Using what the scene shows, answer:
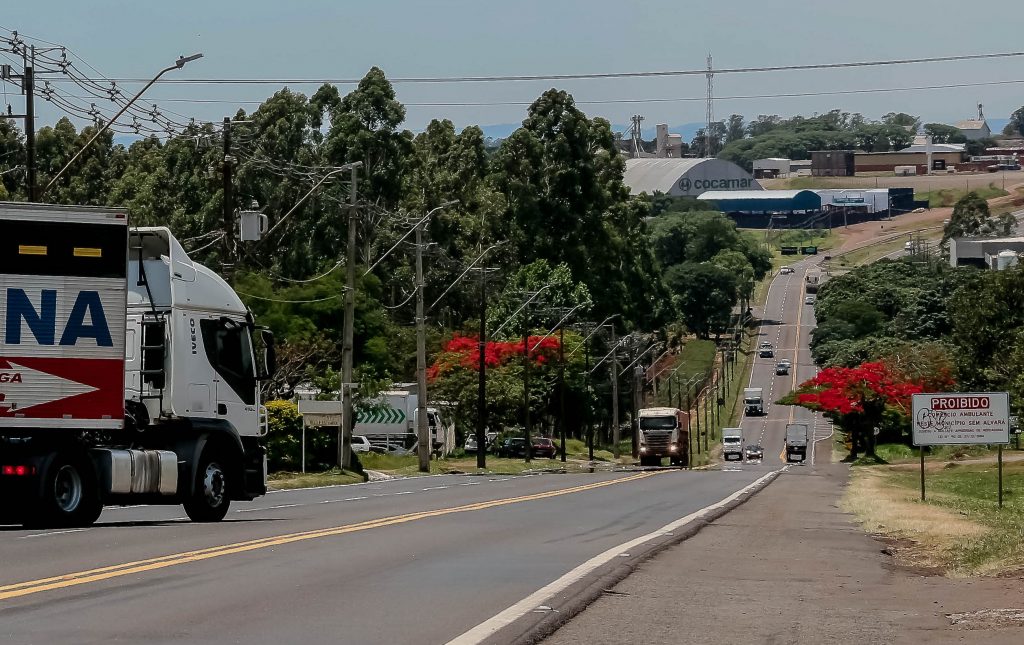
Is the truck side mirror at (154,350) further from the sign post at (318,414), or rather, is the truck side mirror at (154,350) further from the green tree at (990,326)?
the green tree at (990,326)

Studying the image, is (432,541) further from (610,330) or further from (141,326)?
(610,330)

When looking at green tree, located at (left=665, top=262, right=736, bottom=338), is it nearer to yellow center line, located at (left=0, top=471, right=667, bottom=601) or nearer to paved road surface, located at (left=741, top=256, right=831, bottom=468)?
paved road surface, located at (left=741, top=256, right=831, bottom=468)

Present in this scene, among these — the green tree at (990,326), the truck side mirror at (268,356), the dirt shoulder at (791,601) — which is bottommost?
the dirt shoulder at (791,601)

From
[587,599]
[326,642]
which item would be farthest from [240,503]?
[326,642]

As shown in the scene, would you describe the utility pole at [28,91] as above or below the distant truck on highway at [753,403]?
above

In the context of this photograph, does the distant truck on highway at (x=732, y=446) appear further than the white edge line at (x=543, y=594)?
Yes

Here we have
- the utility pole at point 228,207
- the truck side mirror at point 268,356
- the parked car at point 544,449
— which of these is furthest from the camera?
the parked car at point 544,449

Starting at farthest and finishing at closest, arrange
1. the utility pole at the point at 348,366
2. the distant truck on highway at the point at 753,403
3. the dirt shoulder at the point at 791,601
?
the distant truck on highway at the point at 753,403, the utility pole at the point at 348,366, the dirt shoulder at the point at 791,601

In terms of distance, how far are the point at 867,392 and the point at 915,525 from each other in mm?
60610

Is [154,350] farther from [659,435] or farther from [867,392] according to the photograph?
[867,392]

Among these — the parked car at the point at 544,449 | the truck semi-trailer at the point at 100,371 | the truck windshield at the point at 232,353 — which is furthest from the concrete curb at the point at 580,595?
the parked car at the point at 544,449

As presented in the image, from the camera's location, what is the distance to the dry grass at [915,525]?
67.2 feet

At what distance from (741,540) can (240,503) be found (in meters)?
12.2

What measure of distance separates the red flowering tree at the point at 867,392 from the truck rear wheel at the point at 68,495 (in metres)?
66.9
